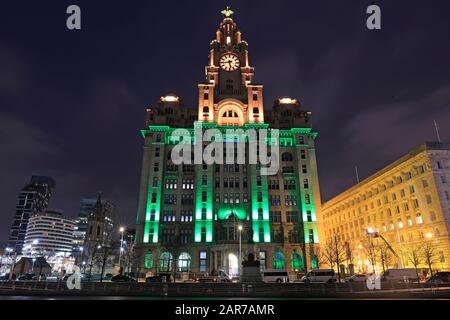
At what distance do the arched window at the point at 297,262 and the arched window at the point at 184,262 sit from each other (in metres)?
28.5

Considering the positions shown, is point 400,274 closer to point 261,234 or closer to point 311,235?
point 311,235

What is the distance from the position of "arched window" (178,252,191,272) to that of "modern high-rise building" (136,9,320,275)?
261 mm

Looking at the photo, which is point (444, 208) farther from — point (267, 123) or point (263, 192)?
point (267, 123)

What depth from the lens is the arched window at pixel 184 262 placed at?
250 feet

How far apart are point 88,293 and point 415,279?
47397 mm

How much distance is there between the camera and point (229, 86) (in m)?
100

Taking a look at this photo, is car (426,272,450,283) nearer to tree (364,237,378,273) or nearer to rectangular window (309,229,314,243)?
tree (364,237,378,273)

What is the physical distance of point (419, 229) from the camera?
6341 cm

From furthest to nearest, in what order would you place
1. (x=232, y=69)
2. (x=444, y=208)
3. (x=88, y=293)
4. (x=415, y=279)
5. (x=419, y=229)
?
(x=232, y=69) < (x=419, y=229) < (x=444, y=208) < (x=415, y=279) < (x=88, y=293)

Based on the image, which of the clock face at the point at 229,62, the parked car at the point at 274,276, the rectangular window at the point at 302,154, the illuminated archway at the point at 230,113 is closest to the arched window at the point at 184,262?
the parked car at the point at 274,276

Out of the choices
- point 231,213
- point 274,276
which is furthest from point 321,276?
point 231,213

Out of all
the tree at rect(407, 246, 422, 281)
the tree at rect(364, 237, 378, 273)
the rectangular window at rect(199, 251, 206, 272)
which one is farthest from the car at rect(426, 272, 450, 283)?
the rectangular window at rect(199, 251, 206, 272)

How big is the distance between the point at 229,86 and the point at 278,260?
196 feet
